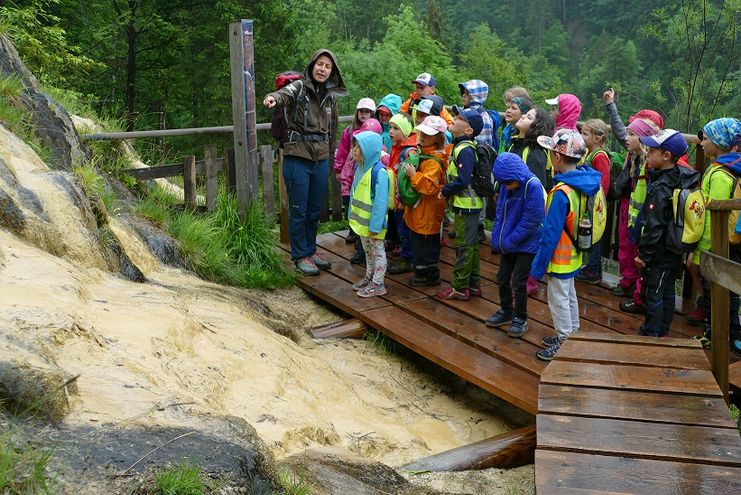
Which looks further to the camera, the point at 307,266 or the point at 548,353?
the point at 307,266

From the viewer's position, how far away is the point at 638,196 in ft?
18.4

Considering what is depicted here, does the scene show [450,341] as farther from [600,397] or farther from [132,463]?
[132,463]

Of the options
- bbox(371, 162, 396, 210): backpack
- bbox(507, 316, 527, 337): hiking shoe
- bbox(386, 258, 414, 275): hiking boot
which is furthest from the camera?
bbox(386, 258, 414, 275): hiking boot

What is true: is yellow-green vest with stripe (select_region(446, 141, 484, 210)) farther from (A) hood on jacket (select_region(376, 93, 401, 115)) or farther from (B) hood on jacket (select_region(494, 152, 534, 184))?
(A) hood on jacket (select_region(376, 93, 401, 115))

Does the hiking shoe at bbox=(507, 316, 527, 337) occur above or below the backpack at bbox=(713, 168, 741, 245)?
below

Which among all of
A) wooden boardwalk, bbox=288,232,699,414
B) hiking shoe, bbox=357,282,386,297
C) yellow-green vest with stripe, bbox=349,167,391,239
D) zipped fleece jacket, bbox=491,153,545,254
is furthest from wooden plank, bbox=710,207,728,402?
hiking shoe, bbox=357,282,386,297

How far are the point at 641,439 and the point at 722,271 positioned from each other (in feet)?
3.25

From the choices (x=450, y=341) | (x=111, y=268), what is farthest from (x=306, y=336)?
(x=111, y=268)

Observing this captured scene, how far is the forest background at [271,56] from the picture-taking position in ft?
41.9

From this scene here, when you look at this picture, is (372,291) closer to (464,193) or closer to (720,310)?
(464,193)

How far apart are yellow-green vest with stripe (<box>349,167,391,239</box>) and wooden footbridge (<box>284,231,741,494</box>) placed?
581 millimetres

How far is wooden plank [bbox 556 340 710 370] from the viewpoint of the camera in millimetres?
4027

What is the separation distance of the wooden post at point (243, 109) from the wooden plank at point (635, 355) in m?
3.80

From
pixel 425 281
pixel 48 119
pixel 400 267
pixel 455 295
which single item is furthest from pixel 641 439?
pixel 48 119
